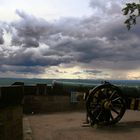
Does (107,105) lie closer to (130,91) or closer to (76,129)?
(76,129)

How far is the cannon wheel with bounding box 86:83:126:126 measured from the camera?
13508 mm

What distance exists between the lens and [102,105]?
13.7 m

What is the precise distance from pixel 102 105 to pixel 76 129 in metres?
1.45

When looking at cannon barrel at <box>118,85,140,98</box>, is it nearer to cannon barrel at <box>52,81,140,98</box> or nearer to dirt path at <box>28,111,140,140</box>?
cannon barrel at <box>52,81,140,98</box>

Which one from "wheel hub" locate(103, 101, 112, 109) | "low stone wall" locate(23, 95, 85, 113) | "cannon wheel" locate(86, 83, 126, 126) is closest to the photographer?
"cannon wheel" locate(86, 83, 126, 126)

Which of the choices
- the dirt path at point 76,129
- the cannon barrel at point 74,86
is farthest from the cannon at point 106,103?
the cannon barrel at point 74,86

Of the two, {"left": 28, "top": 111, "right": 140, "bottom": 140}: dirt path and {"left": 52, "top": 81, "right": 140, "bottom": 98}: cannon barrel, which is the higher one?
{"left": 52, "top": 81, "right": 140, "bottom": 98}: cannon barrel

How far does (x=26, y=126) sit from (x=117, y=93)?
11.5ft

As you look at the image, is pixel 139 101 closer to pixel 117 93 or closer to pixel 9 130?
pixel 117 93

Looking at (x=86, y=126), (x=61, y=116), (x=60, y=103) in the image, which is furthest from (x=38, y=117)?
(x=86, y=126)

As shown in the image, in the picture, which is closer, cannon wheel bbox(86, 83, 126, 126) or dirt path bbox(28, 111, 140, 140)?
dirt path bbox(28, 111, 140, 140)

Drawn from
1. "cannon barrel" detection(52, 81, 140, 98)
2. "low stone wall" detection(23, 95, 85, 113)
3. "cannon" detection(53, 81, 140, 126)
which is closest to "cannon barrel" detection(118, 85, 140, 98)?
"cannon barrel" detection(52, 81, 140, 98)

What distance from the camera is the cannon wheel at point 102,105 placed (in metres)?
13.5

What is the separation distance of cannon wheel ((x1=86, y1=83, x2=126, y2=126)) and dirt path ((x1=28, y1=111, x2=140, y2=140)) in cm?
41
